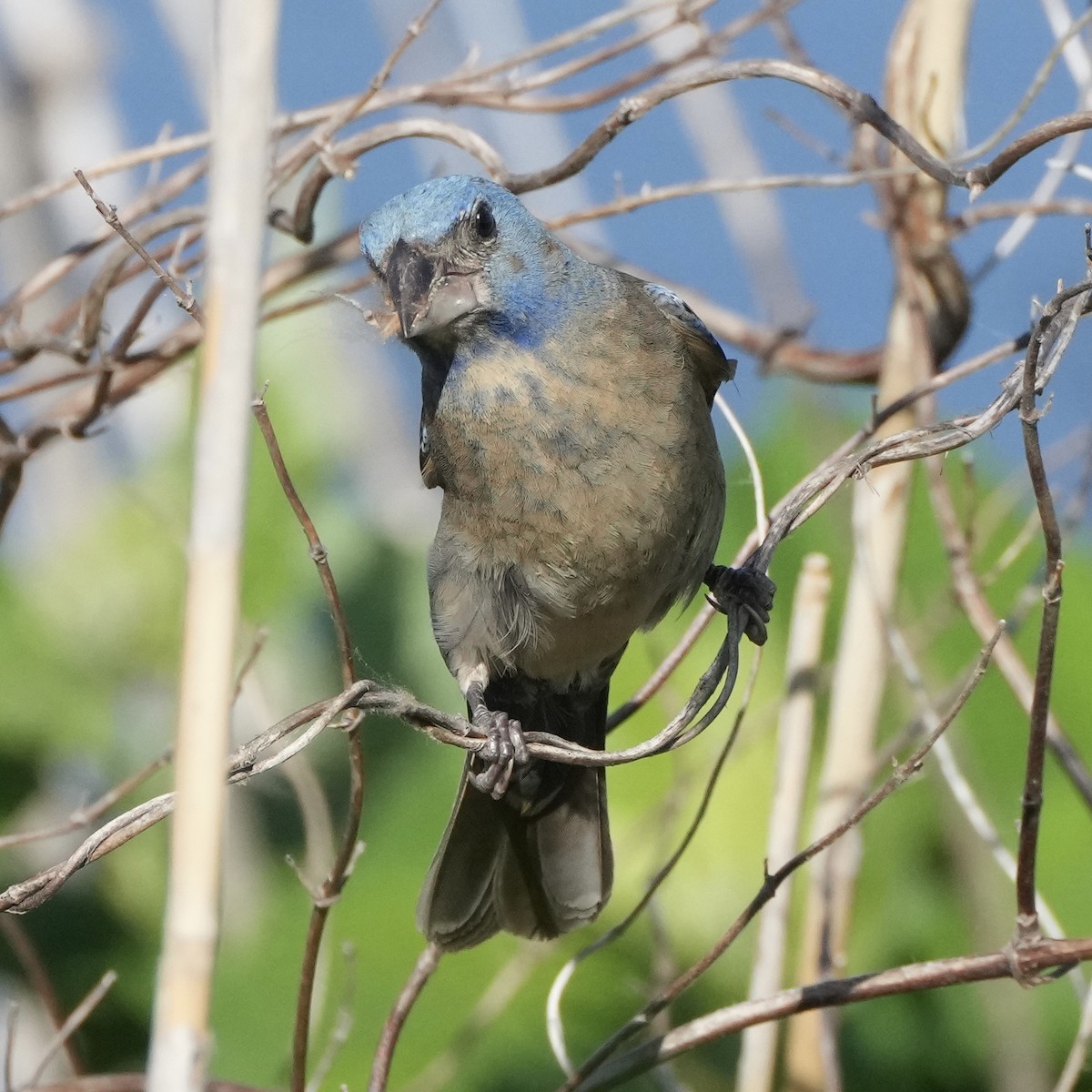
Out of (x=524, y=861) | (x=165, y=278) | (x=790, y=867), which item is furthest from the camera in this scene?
(x=524, y=861)

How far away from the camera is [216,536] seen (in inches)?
54.2

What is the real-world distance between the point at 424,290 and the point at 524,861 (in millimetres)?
1183

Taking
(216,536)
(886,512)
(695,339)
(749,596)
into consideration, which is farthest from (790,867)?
(695,339)

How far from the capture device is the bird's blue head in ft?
8.91

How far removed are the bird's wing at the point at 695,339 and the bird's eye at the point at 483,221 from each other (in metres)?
0.55

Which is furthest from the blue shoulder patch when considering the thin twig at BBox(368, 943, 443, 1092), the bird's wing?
the thin twig at BBox(368, 943, 443, 1092)

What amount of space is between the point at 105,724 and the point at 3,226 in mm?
1883

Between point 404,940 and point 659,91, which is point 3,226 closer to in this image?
point 404,940

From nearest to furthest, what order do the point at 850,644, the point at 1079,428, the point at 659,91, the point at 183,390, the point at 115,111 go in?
the point at 659,91, the point at 850,644, the point at 1079,428, the point at 183,390, the point at 115,111

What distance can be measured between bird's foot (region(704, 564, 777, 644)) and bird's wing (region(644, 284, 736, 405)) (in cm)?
57

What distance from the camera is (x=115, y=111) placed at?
5.98 meters

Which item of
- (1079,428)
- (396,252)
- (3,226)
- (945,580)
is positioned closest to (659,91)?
(396,252)

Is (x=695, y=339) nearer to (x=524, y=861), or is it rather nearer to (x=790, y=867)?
(x=524, y=861)

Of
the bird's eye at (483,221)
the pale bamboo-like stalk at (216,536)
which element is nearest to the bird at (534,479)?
the bird's eye at (483,221)
